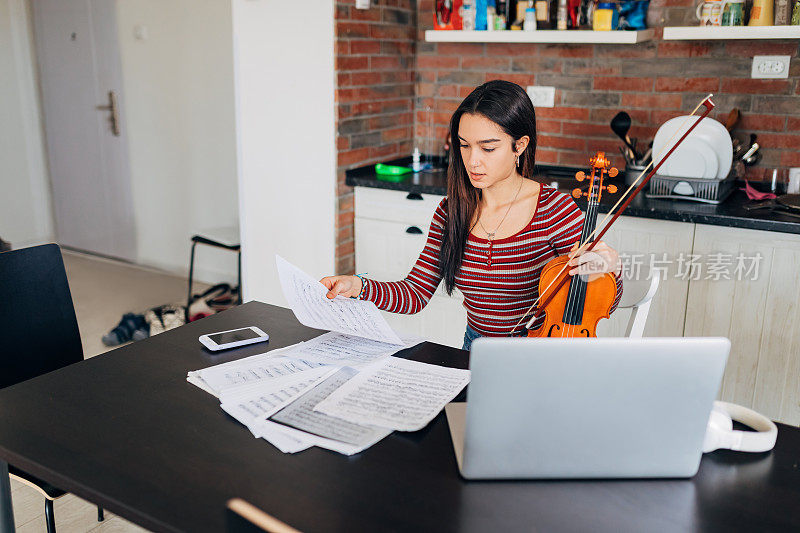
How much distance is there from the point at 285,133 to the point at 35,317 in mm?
1561

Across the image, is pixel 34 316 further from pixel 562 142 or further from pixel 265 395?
pixel 562 142

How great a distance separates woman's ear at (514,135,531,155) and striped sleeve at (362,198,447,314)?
25 cm

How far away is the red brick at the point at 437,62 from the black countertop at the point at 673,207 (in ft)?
1.98

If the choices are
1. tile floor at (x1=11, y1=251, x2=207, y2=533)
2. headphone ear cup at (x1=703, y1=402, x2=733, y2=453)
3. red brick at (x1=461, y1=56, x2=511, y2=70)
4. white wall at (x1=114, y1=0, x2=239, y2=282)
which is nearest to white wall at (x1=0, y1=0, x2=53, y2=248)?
tile floor at (x1=11, y1=251, x2=207, y2=533)

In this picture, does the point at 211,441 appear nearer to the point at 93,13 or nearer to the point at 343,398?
the point at 343,398

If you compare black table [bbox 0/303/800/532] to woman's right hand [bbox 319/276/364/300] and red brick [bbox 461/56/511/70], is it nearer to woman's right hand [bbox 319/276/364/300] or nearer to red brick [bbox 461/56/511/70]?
woman's right hand [bbox 319/276/364/300]

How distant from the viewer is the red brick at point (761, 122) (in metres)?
2.80

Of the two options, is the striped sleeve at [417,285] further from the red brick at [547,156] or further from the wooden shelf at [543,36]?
the red brick at [547,156]

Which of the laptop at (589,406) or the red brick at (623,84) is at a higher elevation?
the red brick at (623,84)

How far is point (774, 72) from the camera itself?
276cm

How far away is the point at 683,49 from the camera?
9.55ft

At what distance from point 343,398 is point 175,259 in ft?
12.0

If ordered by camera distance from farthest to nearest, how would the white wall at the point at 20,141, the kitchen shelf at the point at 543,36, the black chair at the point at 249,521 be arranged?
the white wall at the point at 20,141 → the kitchen shelf at the point at 543,36 → the black chair at the point at 249,521

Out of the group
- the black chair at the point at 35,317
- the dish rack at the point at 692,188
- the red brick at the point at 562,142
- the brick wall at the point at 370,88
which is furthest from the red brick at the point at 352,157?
the black chair at the point at 35,317
